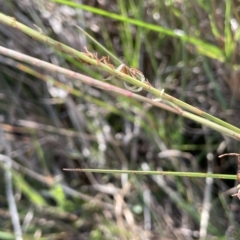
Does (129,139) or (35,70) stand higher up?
(35,70)

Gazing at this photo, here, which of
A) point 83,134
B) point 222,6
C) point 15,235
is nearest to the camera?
point 222,6

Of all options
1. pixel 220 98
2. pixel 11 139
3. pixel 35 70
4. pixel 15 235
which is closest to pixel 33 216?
pixel 15 235

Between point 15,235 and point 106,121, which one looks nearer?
point 15,235

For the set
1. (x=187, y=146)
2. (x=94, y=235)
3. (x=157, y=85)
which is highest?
(x=157, y=85)

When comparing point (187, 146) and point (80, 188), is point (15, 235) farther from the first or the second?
point (187, 146)

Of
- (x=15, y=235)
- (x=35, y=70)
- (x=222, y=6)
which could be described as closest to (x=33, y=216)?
(x=15, y=235)

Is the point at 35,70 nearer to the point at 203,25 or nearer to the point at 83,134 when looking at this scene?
the point at 83,134

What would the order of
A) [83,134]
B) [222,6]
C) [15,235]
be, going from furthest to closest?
[83,134] → [15,235] → [222,6]
